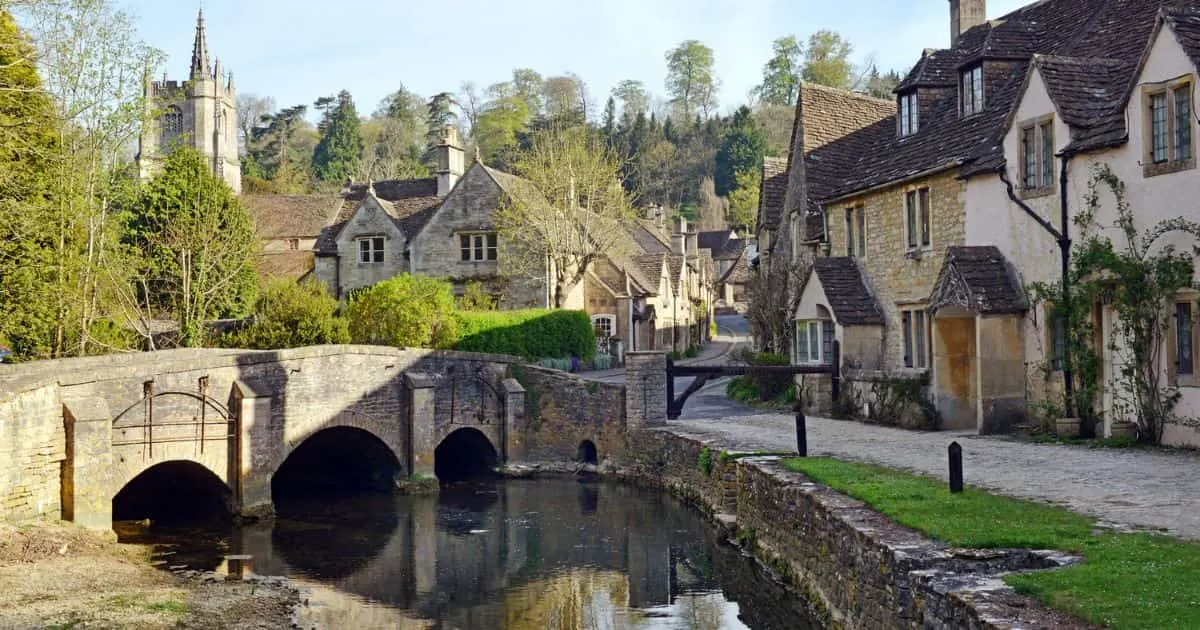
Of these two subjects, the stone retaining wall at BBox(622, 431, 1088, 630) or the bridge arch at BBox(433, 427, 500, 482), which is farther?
the bridge arch at BBox(433, 427, 500, 482)

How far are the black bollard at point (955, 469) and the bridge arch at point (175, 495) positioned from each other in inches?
592

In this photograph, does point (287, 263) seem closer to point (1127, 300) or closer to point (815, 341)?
point (815, 341)

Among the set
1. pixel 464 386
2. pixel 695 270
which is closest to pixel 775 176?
pixel 464 386

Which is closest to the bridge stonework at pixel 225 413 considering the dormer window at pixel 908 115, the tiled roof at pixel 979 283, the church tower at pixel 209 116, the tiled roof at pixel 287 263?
the dormer window at pixel 908 115

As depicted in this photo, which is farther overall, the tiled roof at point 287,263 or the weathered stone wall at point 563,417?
the tiled roof at point 287,263

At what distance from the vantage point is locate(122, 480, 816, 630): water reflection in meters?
15.1

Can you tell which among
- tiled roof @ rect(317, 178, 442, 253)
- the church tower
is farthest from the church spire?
tiled roof @ rect(317, 178, 442, 253)

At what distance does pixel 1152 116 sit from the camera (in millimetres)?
16734

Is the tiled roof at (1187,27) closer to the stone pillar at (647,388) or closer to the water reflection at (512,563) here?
the water reflection at (512,563)

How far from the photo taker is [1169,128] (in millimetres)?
16328

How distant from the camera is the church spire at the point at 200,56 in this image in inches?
3174

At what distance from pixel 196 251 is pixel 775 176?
18298 millimetres

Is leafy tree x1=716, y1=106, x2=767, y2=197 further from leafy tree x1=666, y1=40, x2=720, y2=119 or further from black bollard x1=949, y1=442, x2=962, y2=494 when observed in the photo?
black bollard x1=949, y1=442, x2=962, y2=494

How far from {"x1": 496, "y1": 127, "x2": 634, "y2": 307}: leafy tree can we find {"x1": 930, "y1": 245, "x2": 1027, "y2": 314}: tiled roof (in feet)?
78.0
